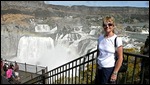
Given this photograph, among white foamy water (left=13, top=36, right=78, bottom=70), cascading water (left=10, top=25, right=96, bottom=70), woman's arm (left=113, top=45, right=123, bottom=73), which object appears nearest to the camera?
woman's arm (left=113, top=45, right=123, bottom=73)

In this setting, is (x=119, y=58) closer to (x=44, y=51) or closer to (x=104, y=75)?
(x=104, y=75)

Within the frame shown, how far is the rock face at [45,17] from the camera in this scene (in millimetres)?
118125

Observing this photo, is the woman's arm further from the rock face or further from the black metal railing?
the rock face

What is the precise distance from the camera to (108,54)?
452 cm

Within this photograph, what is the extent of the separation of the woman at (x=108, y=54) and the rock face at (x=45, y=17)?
9790 cm

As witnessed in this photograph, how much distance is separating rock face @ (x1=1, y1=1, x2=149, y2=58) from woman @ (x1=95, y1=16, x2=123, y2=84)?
321ft

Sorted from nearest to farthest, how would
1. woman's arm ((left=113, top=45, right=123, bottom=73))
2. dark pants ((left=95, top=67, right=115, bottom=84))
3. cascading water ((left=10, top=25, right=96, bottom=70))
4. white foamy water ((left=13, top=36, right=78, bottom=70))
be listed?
woman's arm ((left=113, top=45, right=123, bottom=73))
dark pants ((left=95, top=67, right=115, bottom=84))
cascading water ((left=10, top=25, right=96, bottom=70))
white foamy water ((left=13, top=36, right=78, bottom=70))

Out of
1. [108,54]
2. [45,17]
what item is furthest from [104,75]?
[45,17]

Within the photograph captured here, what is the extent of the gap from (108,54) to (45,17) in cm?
15487

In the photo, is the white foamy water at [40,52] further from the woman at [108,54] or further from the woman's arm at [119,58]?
the woman's arm at [119,58]

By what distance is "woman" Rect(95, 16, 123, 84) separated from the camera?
4391 mm

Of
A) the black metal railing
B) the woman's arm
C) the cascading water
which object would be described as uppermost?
the woman's arm

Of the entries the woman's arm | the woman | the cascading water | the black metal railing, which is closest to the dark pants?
the woman

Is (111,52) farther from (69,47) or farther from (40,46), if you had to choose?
(69,47)
